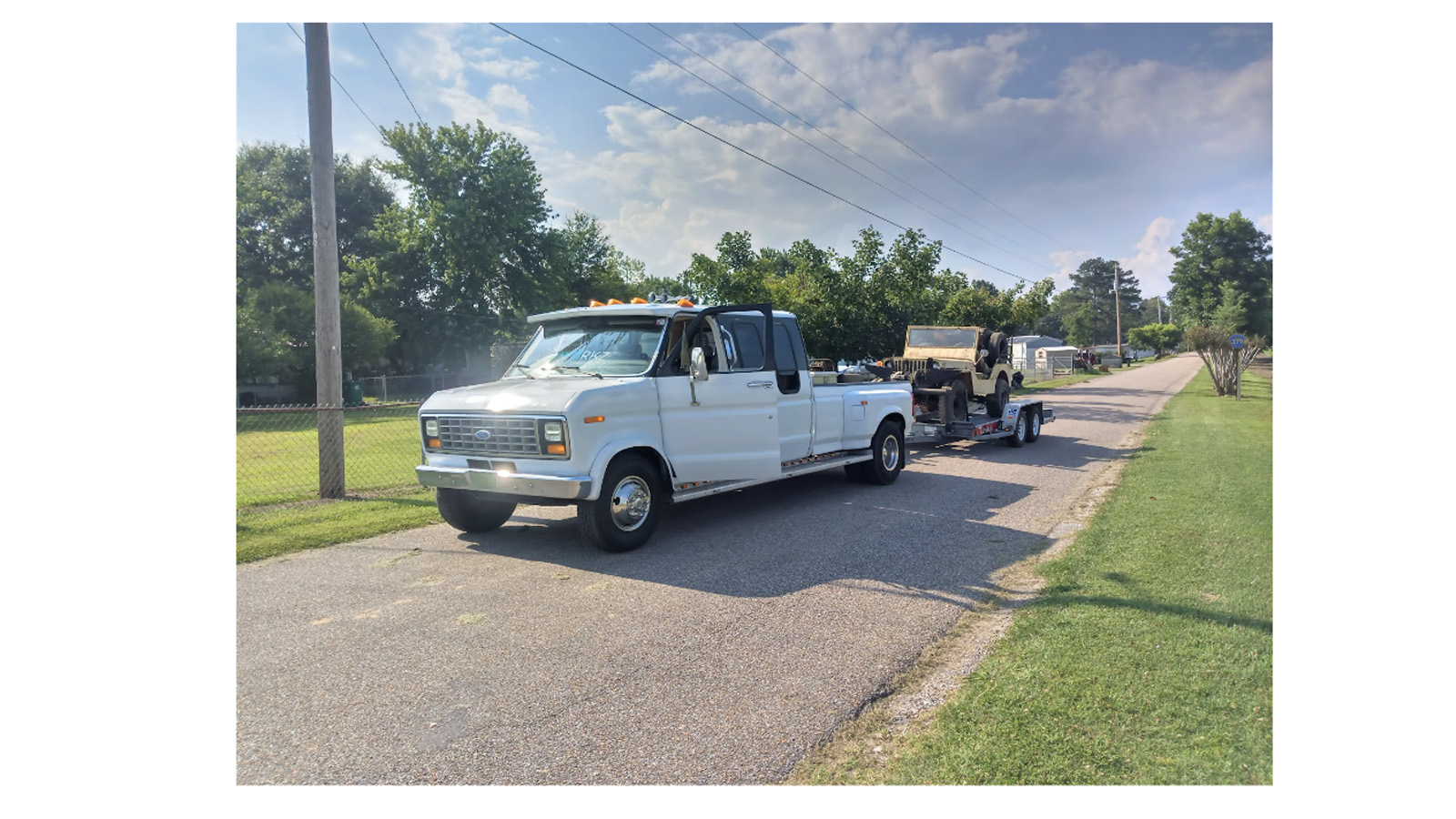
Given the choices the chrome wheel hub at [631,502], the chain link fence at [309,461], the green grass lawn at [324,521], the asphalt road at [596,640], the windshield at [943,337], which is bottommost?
the asphalt road at [596,640]

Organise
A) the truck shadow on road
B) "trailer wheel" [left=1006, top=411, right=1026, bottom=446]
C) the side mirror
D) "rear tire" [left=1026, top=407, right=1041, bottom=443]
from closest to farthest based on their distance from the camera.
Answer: the truck shadow on road
the side mirror
"trailer wheel" [left=1006, top=411, right=1026, bottom=446]
"rear tire" [left=1026, top=407, right=1041, bottom=443]

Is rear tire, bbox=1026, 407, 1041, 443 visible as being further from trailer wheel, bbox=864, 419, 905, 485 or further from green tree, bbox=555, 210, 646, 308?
green tree, bbox=555, 210, 646, 308

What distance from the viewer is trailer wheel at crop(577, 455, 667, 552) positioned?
6.51m

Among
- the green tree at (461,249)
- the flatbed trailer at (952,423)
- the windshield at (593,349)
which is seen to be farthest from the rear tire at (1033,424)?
the green tree at (461,249)

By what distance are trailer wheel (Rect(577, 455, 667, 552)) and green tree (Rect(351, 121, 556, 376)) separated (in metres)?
42.1

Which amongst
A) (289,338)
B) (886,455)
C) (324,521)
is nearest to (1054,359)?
(289,338)

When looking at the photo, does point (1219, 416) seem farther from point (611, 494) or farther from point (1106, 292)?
point (1106, 292)

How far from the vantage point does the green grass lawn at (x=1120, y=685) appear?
321 centimetres

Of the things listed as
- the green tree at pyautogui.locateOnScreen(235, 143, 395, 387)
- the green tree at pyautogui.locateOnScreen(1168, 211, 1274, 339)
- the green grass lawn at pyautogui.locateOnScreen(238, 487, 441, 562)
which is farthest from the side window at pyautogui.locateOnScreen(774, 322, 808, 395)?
the green tree at pyautogui.locateOnScreen(235, 143, 395, 387)

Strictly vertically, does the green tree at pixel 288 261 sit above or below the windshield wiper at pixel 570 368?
above

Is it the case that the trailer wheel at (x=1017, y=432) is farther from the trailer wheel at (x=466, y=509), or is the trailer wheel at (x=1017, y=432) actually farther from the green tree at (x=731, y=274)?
the trailer wheel at (x=466, y=509)

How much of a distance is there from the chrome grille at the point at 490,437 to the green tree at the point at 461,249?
136 feet

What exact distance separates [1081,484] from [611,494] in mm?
6791

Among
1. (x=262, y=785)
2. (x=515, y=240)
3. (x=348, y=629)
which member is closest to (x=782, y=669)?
(x=262, y=785)
